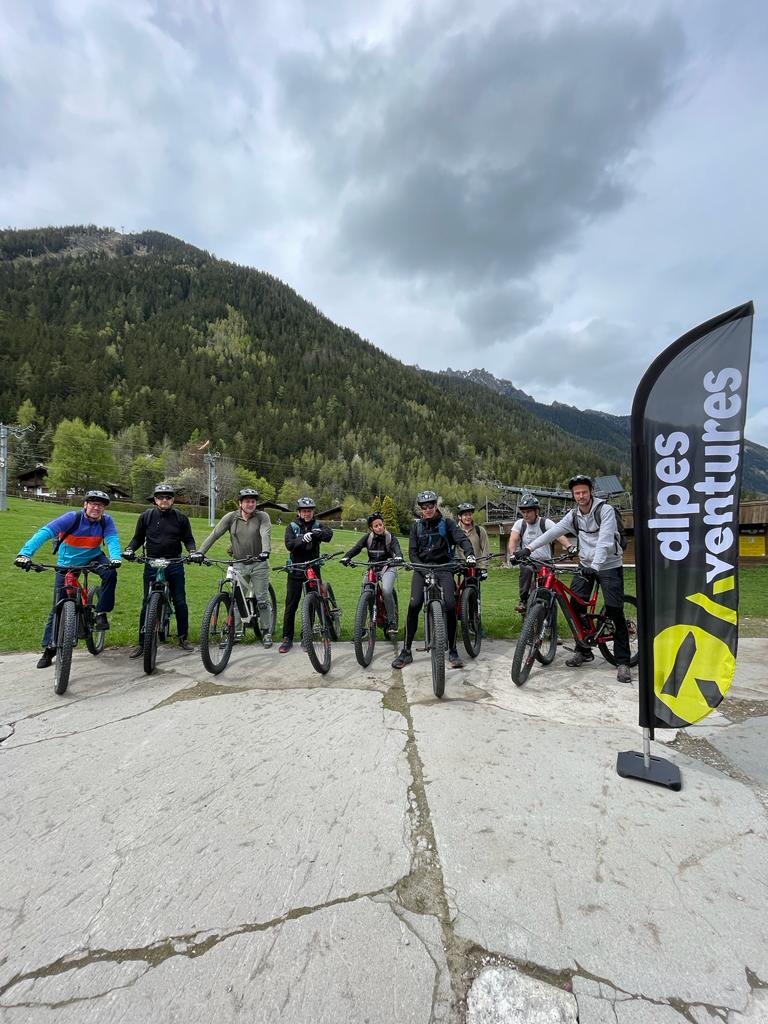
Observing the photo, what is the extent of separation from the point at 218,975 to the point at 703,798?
2.69m

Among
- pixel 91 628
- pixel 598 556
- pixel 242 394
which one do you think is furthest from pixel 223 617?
pixel 242 394

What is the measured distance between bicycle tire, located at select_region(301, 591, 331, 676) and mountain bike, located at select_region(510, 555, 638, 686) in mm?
1974

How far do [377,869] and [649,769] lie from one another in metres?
1.87

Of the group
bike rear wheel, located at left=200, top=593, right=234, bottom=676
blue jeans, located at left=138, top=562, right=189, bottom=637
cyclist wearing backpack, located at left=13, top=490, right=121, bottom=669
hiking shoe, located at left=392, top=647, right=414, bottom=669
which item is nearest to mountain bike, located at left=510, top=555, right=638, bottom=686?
hiking shoe, located at left=392, top=647, right=414, bottom=669

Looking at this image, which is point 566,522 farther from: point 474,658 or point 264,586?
point 264,586

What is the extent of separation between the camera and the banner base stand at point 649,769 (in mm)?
2768

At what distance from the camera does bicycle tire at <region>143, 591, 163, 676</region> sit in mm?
4887

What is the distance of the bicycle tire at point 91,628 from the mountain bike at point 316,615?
208 centimetres

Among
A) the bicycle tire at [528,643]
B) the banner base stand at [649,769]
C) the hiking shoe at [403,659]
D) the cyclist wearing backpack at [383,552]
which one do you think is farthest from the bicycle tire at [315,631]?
the banner base stand at [649,769]

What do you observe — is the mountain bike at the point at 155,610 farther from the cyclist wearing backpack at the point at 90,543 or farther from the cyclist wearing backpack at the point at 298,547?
the cyclist wearing backpack at the point at 298,547

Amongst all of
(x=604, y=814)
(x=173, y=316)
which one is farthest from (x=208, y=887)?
(x=173, y=316)

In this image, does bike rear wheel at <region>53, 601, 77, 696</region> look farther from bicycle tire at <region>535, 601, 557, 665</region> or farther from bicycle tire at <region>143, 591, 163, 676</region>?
bicycle tire at <region>535, 601, 557, 665</region>

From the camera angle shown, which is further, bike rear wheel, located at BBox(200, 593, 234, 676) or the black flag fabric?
bike rear wheel, located at BBox(200, 593, 234, 676)

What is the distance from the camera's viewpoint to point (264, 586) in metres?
6.12
